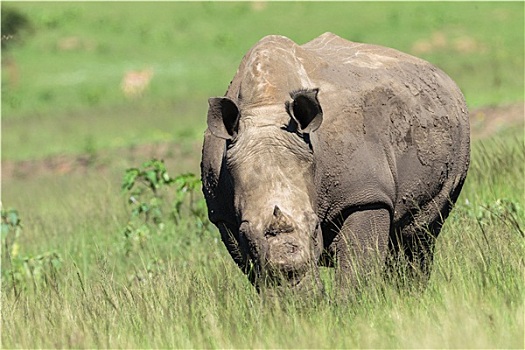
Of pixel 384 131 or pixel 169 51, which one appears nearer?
pixel 384 131

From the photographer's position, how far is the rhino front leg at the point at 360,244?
6.54 meters

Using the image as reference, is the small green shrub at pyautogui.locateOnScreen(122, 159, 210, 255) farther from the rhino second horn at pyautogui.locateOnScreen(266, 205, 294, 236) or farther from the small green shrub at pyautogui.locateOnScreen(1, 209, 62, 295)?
the rhino second horn at pyautogui.locateOnScreen(266, 205, 294, 236)

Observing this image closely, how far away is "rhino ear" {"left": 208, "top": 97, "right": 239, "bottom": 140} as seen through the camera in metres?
6.23

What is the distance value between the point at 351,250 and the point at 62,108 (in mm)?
26900

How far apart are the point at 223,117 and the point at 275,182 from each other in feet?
1.87

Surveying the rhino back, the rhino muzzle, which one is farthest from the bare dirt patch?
the rhino muzzle

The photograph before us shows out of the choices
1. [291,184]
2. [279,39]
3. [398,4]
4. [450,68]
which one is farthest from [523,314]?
[398,4]

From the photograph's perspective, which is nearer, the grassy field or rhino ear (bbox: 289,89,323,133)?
the grassy field

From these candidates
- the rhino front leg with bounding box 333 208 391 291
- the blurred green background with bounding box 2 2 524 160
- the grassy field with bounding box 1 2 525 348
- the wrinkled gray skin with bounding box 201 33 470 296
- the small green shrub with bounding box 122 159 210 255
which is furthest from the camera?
the blurred green background with bounding box 2 2 524 160

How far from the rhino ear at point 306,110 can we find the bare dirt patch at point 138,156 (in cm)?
1150

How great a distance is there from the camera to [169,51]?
39781mm

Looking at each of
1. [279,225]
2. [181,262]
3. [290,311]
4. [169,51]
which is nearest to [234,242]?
[279,225]

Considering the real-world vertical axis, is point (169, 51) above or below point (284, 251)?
above

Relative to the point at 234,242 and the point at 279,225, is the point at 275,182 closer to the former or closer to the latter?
the point at 279,225
